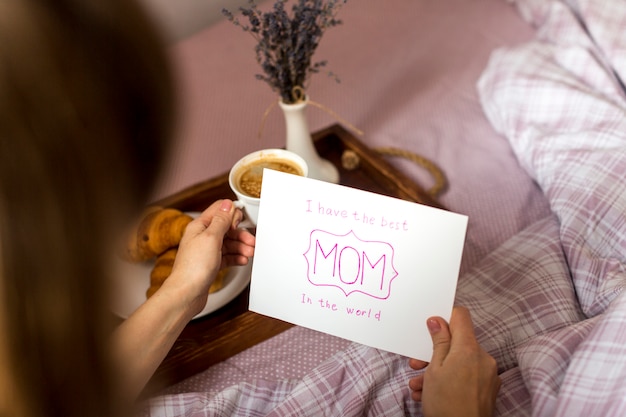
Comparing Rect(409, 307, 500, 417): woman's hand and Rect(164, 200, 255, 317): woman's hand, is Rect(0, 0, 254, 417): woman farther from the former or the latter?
Rect(409, 307, 500, 417): woman's hand

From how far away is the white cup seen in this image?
0.74 meters

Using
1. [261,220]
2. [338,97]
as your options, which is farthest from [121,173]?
[338,97]

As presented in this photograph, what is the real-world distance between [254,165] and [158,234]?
0.17 m

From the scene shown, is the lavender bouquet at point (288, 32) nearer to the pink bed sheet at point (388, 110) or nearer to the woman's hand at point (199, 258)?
the pink bed sheet at point (388, 110)

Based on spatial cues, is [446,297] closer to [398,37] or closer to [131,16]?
[131,16]

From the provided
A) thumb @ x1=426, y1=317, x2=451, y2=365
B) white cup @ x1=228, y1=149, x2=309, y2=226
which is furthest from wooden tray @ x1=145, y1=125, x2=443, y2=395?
thumb @ x1=426, y1=317, x2=451, y2=365

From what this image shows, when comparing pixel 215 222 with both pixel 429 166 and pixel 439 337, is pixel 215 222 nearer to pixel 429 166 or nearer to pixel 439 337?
pixel 439 337

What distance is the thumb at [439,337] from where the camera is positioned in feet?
1.83

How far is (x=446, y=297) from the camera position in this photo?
1.86 ft

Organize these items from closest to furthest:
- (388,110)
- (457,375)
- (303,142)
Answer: (457,375), (303,142), (388,110)

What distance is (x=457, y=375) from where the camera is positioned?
1.76ft

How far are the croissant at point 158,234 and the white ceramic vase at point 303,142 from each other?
0.22m

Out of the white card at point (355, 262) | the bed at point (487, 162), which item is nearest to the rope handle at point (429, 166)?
the bed at point (487, 162)

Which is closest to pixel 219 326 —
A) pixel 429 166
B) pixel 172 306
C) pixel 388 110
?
pixel 172 306
